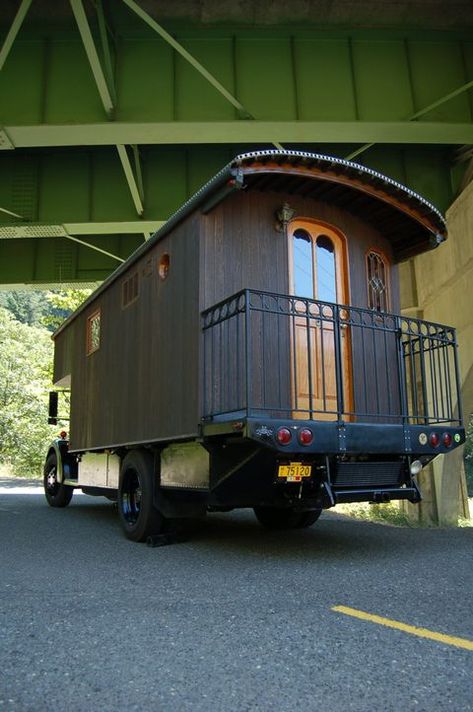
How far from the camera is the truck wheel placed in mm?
6230

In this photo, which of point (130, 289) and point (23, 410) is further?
point (23, 410)

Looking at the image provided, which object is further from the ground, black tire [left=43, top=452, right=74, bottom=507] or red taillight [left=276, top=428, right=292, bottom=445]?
red taillight [left=276, top=428, right=292, bottom=445]

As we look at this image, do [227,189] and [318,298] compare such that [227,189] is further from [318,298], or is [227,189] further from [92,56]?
[92,56]

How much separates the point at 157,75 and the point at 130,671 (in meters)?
7.97

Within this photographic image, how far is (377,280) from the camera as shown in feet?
23.3

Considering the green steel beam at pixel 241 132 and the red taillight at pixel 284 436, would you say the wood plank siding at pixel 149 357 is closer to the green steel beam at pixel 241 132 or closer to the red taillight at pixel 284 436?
the red taillight at pixel 284 436

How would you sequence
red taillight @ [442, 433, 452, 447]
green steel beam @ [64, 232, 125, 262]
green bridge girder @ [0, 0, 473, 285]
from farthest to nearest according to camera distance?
green steel beam @ [64, 232, 125, 262] < green bridge girder @ [0, 0, 473, 285] < red taillight @ [442, 433, 452, 447]

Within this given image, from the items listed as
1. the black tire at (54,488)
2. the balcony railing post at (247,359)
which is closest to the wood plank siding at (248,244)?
the balcony railing post at (247,359)

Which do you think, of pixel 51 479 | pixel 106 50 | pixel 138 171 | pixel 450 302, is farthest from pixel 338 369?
pixel 51 479

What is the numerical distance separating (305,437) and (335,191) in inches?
119

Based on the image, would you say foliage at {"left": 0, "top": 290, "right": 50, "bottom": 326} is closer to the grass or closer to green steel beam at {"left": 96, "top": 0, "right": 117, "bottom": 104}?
the grass

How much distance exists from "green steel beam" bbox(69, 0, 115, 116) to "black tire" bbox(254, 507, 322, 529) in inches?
224

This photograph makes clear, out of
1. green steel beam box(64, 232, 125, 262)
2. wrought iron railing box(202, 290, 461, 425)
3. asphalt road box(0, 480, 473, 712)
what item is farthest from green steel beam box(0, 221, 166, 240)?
asphalt road box(0, 480, 473, 712)

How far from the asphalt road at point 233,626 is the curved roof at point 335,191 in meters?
3.43
